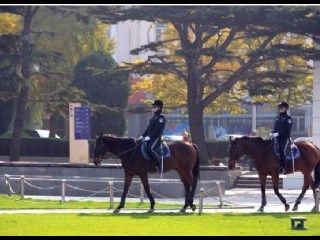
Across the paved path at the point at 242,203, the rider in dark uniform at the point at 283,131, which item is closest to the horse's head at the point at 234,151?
the rider in dark uniform at the point at 283,131

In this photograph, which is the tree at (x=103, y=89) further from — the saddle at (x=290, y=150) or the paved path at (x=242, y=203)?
the saddle at (x=290, y=150)

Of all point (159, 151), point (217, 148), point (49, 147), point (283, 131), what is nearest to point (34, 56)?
point (49, 147)

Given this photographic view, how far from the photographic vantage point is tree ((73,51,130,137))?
57219mm

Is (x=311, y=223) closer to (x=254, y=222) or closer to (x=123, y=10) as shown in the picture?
(x=254, y=222)

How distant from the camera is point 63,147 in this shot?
52812 millimetres

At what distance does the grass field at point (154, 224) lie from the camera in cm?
1969

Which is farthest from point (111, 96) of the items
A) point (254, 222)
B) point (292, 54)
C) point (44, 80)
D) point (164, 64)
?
point (254, 222)

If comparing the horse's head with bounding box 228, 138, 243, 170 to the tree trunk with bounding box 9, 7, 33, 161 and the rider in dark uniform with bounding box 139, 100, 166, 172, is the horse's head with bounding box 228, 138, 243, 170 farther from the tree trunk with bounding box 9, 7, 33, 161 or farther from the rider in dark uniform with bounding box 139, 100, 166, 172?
the tree trunk with bounding box 9, 7, 33, 161

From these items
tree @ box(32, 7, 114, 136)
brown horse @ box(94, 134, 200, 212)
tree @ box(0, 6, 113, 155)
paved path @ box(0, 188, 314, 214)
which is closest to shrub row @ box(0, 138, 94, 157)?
tree @ box(32, 7, 114, 136)

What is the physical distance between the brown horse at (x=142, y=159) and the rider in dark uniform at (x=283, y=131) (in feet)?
7.86

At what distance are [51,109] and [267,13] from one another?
1294cm

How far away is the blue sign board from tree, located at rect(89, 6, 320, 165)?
13.9 feet

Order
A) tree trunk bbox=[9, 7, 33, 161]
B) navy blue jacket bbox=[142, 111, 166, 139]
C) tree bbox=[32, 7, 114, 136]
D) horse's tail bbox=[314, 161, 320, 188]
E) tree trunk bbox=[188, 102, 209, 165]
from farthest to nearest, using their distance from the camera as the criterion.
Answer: tree bbox=[32, 7, 114, 136] < tree trunk bbox=[9, 7, 33, 161] < tree trunk bbox=[188, 102, 209, 165] < horse's tail bbox=[314, 161, 320, 188] < navy blue jacket bbox=[142, 111, 166, 139]

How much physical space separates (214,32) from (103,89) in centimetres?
1624
